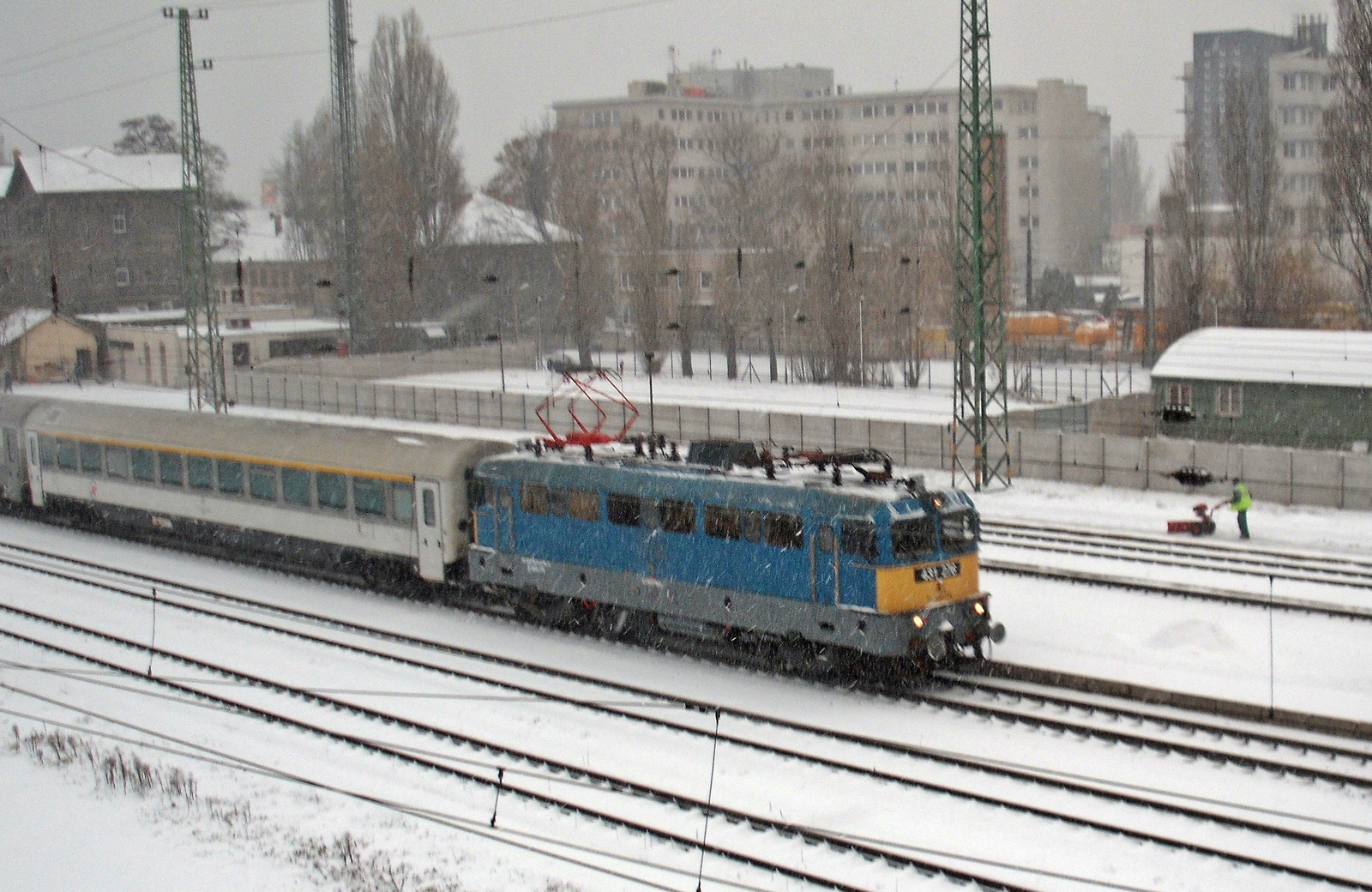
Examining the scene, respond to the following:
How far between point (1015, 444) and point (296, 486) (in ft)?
59.6

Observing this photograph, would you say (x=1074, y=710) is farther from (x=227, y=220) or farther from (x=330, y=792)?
(x=227, y=220)

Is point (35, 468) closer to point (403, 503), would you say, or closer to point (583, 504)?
point (403, 503)

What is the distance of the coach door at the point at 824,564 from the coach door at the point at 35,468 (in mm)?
22384

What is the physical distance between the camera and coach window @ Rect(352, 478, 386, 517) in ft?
79.3

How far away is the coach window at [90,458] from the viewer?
101 feet

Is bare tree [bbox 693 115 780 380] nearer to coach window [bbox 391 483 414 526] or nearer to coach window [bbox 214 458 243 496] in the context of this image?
coach window [bbox 214 458 243 496]

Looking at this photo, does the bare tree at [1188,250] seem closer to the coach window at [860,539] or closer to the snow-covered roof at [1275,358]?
the snow-covered roof at [1275,358]

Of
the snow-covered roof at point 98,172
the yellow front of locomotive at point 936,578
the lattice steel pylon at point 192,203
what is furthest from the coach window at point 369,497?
the snow-covered roof at point 98,172

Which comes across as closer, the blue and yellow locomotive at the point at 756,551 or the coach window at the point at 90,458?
the blue and yellow locomotive at the point at 756,551

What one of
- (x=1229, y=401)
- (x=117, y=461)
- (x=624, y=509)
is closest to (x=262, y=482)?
(x=117, y=461)

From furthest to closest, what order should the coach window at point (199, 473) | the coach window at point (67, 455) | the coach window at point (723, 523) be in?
the coach window at point (67, 455) < the coach window at point (199, 473) < the coach window at point (723, 523)

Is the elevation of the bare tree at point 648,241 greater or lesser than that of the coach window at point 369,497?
greater

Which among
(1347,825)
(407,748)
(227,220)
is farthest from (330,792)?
(227,220)

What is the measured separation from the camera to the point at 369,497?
24453mm
